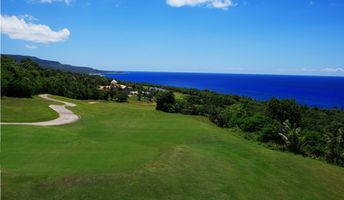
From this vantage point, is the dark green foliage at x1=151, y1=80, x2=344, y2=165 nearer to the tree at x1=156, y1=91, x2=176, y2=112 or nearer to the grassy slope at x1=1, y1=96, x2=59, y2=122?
the tree at x1=156, y1=91, x2=176, y2=112

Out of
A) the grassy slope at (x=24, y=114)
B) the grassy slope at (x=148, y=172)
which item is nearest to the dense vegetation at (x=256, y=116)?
the grassy slope at (x=148, y=172)

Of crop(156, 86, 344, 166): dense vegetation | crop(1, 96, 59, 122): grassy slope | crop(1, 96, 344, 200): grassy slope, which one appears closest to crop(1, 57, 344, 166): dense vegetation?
crop(156, 86, 344, 166): dense vegetation

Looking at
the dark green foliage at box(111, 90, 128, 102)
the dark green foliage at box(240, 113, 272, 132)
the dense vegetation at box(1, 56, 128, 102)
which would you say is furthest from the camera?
the dark green foliage at box(111, 90, 128, 102)

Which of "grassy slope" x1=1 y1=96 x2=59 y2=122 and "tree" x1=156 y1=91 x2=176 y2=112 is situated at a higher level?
"grassy slope" x1=1 y1=96 x2=59 y2=122

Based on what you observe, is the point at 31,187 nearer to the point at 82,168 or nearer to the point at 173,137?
the point at 82,168

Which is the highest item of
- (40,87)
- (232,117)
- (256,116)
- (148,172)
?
(148,172)

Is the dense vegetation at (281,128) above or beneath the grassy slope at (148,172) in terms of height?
beneath

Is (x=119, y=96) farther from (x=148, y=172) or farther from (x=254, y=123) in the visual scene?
(x=148, y=172)

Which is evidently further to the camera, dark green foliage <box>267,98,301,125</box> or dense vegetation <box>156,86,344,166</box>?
dark green foliage <box>267,98,301,125</box>

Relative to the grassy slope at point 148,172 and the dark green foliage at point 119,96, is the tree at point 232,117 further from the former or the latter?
the dark green foliage at point 119,96

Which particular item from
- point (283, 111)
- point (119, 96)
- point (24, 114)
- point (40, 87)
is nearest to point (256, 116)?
point (283, 111)
